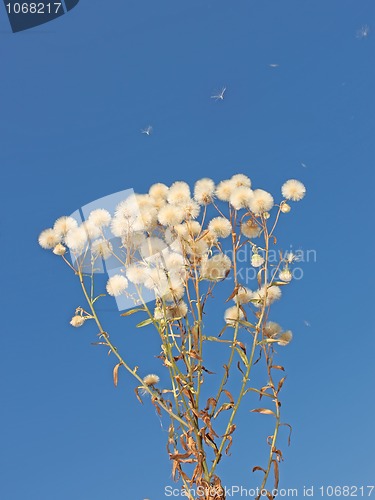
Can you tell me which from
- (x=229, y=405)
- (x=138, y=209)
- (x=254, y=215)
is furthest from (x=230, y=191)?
(x=229, y=405)

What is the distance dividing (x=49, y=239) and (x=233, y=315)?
1.51 feet

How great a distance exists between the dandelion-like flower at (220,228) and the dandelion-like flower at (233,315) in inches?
6.6

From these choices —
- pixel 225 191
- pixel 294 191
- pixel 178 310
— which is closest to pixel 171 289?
pixel 178 310

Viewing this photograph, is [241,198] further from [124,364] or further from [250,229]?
[124,364]

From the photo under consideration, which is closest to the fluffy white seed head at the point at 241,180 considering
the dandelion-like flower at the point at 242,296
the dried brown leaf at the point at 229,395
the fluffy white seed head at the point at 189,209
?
the fluffy white seed head at the point at 189,209

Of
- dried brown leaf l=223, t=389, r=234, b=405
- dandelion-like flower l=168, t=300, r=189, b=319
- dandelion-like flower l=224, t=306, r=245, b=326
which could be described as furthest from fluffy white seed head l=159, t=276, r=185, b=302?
dried brown leaf l=223, t=389, r=234, b=405

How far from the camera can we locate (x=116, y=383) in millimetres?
1456

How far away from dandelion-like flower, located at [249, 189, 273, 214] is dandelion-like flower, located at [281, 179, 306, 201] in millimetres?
78

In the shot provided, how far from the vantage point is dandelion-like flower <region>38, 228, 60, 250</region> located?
4.95 ft

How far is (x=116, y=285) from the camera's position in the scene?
1.46 meters

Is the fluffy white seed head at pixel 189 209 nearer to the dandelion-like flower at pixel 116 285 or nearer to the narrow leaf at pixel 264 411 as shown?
the dandelion-like flower at pixel 116 285

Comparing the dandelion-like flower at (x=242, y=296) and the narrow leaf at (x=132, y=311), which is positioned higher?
the dandelion-like flower at (x=242, y=296)

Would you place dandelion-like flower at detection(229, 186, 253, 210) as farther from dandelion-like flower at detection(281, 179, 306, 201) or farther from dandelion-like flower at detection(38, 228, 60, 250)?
dandelion-like flower at detection(38, 228, 60, 250)

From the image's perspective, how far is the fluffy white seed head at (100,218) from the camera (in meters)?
1.49
